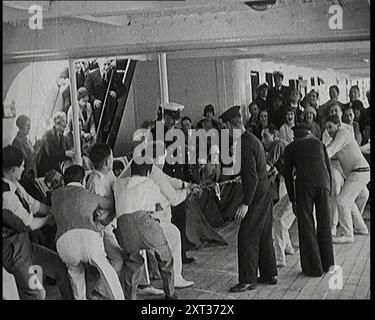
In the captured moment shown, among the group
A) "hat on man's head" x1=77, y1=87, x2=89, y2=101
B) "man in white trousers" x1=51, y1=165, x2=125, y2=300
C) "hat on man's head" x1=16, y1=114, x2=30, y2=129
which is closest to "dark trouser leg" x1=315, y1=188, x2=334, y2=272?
"man in white trousers" x1=51, y1=165, x2=125, y2=300

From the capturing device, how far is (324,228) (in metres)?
1.68

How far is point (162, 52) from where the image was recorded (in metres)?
1.72

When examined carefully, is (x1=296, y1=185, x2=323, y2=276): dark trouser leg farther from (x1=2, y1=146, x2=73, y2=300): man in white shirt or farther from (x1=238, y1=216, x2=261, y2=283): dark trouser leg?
(x1=2, y1=146, x2=73, y2=300): man in white shirt

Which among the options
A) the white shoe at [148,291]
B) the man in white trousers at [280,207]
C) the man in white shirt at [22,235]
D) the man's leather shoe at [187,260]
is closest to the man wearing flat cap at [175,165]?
the man's leather shoe at [187,260]

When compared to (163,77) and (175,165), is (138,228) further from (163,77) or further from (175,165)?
(163,77)

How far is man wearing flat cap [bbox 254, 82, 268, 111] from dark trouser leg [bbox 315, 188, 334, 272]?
0.24 m

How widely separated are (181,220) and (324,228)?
34 centimetres

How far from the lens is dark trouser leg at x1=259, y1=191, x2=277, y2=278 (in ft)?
5.55

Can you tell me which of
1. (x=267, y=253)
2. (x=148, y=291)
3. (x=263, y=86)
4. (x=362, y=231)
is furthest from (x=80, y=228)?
(x=362, y=231)

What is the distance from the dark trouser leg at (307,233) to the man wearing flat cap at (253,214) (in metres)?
0.07

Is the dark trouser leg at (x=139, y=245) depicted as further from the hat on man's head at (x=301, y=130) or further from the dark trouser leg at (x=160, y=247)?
the hat on man's head at (x=301, y=130)
